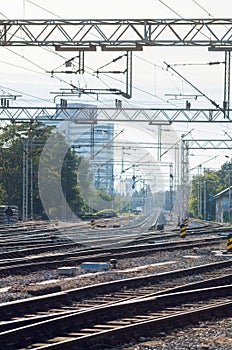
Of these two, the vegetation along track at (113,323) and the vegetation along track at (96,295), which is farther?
the vegetation along track at (96,295)

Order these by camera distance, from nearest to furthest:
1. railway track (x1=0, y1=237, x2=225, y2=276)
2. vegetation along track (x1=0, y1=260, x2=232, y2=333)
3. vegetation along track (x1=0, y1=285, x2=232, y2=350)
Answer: vegetation along track (x1=0, y1=285, x2=232, y2=350), vegetation along track (x1=0, y1=260, x2=232, y2=333), railway track (x1=0, y1=237, x2=225, y2=276)

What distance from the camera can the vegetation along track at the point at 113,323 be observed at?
985 centimetres

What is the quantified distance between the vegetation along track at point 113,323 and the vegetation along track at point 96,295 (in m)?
0.41

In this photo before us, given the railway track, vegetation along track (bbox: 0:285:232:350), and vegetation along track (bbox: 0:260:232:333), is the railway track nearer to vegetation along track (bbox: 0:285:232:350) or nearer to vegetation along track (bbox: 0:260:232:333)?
vegetation along track (bbox: 0:260:232:333)

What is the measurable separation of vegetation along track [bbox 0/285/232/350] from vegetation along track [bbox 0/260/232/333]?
0.41m

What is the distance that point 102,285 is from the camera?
49.6 ft

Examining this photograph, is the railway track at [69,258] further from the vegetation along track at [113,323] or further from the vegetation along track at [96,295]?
the vegetation along track at [113,323]

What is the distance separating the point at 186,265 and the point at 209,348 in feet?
38.0

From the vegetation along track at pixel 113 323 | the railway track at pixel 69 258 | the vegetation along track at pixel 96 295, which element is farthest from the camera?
the railway track at pixel 69 258

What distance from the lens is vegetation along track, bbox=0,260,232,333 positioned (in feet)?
38.9

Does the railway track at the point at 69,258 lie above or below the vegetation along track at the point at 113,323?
above

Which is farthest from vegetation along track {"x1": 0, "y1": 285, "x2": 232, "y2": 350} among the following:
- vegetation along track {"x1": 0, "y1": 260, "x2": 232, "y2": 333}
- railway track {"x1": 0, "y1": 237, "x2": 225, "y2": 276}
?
railway track {"x1": 0, "y1": 237, "x2": 225, "y2": 276}

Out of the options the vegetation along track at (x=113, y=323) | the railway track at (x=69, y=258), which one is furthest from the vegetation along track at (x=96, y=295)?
the railway track at (x=69, y=258)

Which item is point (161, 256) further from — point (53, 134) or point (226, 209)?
point (226, 209)
